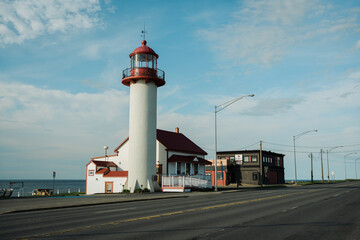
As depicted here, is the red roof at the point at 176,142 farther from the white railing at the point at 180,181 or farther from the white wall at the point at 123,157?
the white railing at the point at 180,181

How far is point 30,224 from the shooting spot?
11.6 metres

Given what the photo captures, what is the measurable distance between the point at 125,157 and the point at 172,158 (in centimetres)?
647

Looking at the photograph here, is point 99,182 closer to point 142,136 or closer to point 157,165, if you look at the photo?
point 157,165

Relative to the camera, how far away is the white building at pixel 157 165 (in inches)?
1576

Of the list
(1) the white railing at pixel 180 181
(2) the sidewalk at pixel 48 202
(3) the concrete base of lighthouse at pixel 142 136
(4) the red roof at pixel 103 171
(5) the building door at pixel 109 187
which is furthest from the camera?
(4) the red roof at pixel 103 171

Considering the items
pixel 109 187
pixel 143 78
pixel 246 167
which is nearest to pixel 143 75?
pixel 143 78

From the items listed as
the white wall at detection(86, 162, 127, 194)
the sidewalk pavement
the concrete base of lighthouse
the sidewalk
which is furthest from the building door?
the sidewalk

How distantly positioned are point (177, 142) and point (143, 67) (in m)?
13.7

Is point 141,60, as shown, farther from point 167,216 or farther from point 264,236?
point 264,236

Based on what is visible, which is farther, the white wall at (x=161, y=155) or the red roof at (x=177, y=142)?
the red roof at (x=177, y=142)

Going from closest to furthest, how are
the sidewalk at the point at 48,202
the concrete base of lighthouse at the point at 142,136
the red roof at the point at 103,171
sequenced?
the sidewalk at the point at 48,202 < the concrete base of lighthouse at the point at 142,136 < the red roof at the point at 103,171

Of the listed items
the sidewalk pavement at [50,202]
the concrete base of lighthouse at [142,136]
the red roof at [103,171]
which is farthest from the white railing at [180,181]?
the sidewalk pavement at [50,202]

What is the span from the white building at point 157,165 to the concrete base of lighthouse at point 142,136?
3.32 m

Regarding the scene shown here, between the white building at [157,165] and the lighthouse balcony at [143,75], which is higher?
the lighthouse balcony at [143,75]
